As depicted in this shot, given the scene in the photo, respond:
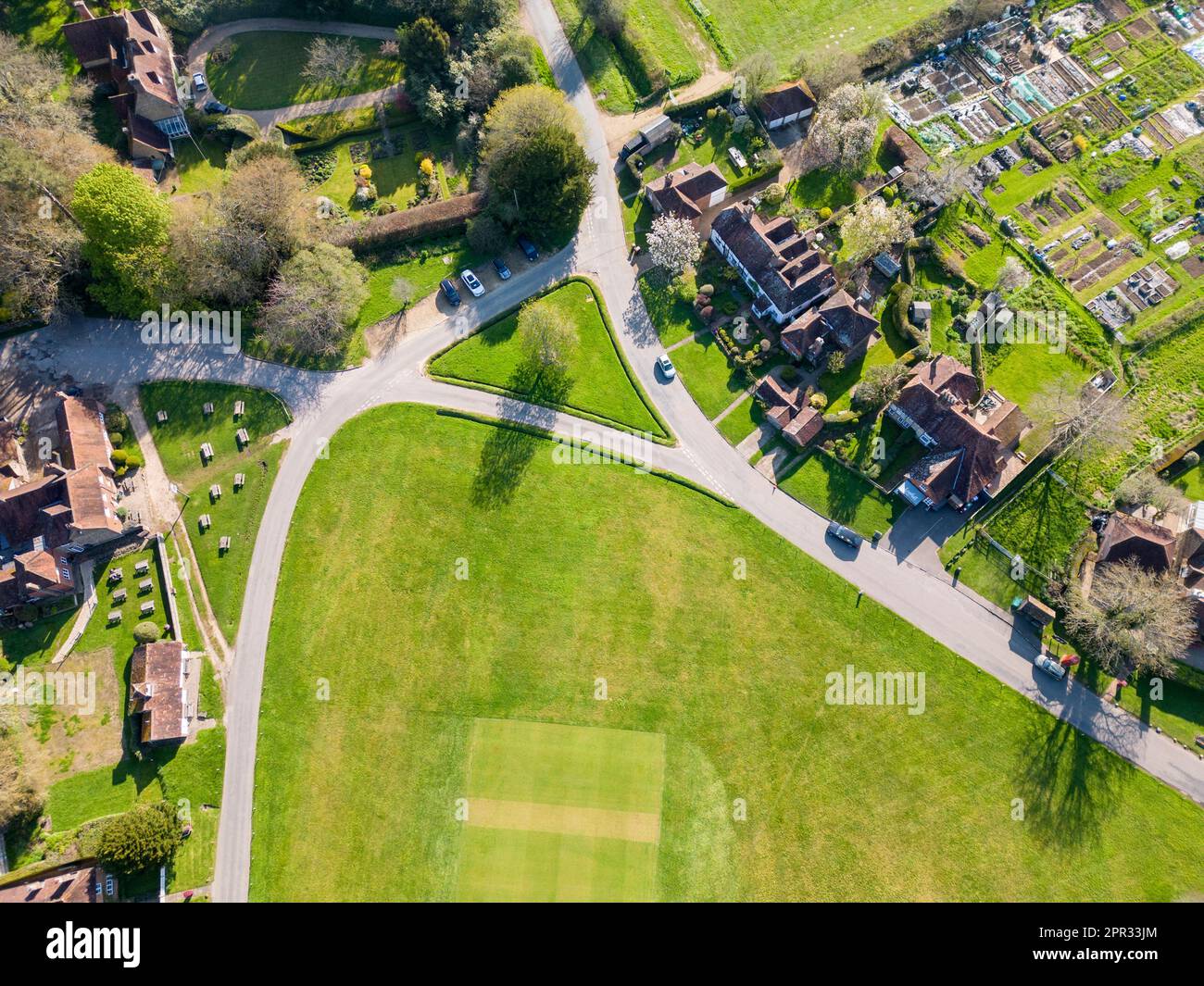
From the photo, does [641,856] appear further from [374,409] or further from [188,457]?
[188,457]

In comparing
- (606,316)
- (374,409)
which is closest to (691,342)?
(606,316)

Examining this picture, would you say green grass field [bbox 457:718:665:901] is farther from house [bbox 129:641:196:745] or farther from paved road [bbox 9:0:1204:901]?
house [bbox 129:641:196:745]

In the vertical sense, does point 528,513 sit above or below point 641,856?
above

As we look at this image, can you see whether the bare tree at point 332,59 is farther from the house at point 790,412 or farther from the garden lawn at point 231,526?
the house at point 790,412

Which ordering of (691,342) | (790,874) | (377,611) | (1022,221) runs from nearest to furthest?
(790,874) → (377,611) → (691,342) → (1022,221)

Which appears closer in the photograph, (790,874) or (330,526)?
(790,874)

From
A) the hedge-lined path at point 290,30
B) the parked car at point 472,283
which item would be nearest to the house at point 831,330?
the parked car at point 472,283

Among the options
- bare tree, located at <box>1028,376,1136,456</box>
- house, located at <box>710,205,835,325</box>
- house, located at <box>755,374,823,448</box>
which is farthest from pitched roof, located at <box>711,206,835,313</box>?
bare tree, located at <box>1028,376,1136,456</box>

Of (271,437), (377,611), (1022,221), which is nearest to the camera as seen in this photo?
(377,611)
